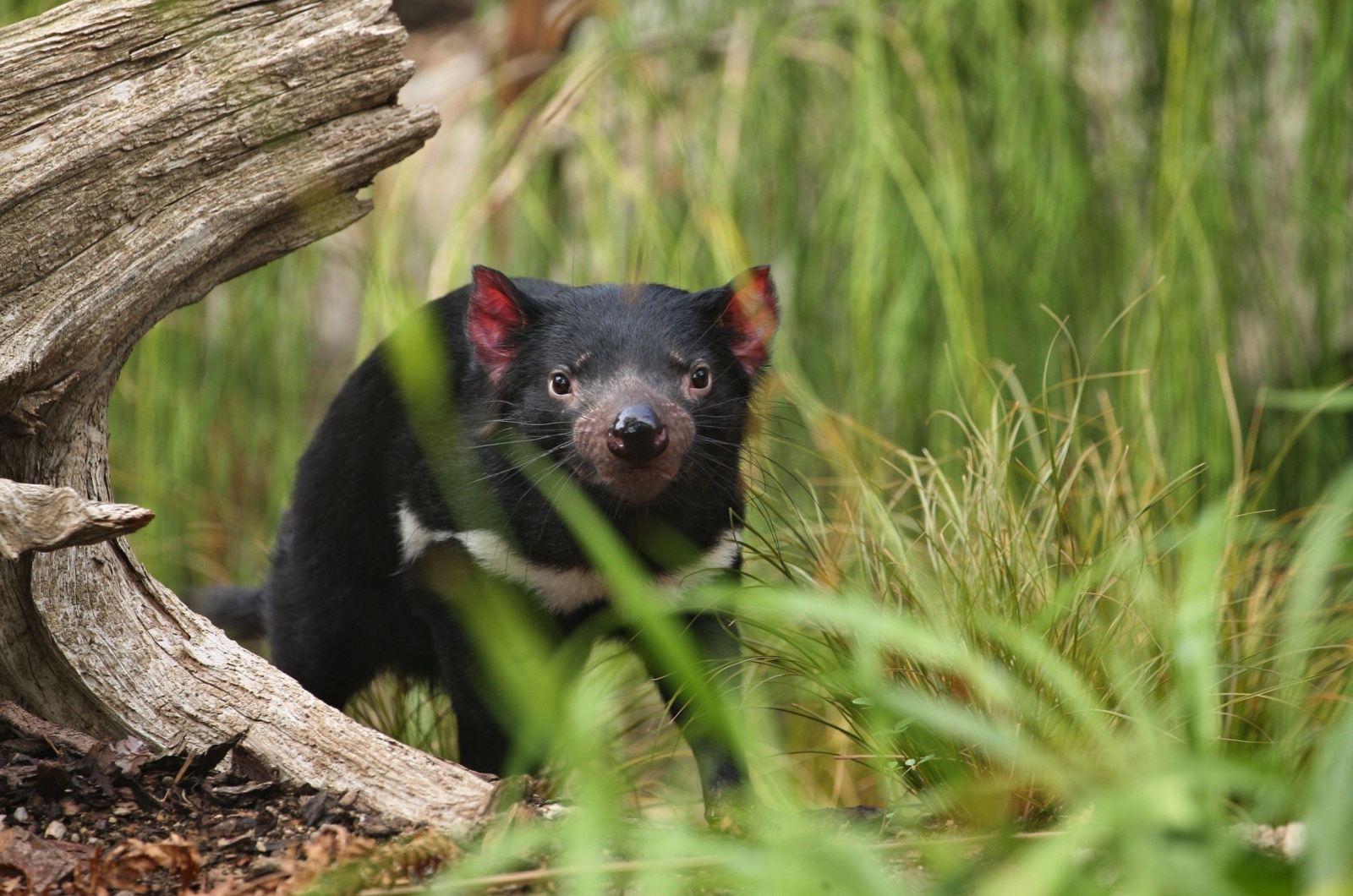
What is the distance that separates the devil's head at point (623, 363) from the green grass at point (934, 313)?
0.65 ft


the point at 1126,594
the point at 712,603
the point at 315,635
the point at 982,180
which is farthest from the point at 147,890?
the point at 982,180

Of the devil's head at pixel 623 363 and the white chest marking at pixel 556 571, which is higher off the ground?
the devil's head at pixel 623 363

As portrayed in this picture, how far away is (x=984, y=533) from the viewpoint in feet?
7.94

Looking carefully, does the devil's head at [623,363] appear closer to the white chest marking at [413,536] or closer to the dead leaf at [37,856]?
the white chest marking at [413,536]

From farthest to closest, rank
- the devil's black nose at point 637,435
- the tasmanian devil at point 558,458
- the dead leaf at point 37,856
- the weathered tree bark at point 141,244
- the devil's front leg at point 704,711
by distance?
1. the tasmanian devil at point 558,458
2. the devil's front leg at point 704,711
3. the devil's black nose at point 637,435
4. the weathered tree bark at point 141,244
5. the dead leaf at point 37,856

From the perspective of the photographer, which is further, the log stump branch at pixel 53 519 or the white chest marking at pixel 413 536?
the white chest marking at pixel 413 536

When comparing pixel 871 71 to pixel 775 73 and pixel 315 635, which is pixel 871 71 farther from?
pixel 315 635

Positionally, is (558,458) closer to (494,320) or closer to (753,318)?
(494,320)

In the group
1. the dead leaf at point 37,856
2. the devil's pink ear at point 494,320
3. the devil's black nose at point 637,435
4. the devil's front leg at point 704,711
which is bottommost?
the devil's front leg at point 704,711

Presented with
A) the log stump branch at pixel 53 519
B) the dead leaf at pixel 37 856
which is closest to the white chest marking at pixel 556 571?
the log stump branch at pixel 53 519

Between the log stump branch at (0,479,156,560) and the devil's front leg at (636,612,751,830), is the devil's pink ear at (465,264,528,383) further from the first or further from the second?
the log stump branch at (0,479,156,560)

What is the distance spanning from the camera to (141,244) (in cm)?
233

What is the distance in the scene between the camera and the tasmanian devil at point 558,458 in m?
2.55

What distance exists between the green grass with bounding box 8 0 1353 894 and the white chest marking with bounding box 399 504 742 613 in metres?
0.12
